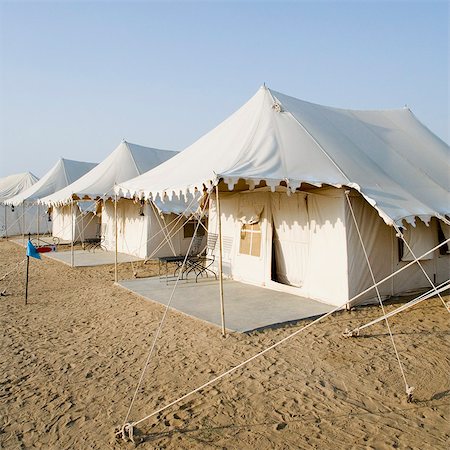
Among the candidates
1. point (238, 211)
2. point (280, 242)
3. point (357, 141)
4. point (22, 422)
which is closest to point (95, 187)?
point (238, 211)

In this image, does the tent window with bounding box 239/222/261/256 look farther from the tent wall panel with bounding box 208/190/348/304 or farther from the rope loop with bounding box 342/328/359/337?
the rope loop with bounding box 342/328/359/337

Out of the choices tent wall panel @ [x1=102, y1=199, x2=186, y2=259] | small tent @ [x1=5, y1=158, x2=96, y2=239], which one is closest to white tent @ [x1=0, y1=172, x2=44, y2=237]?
small tent @ [x1=5, y1=158, x2=96, y2=239]

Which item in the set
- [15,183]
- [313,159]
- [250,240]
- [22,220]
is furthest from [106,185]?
[15,183]

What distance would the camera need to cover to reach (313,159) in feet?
19.8

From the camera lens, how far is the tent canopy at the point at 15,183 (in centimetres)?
2472

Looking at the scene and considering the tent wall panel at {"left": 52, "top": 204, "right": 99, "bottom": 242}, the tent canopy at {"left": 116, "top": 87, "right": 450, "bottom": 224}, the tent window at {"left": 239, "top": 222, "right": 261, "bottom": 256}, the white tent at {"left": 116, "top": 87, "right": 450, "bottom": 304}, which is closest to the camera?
the tent canopy at {"left": 116, "top": 87, "right": 450, "bottom": 224}

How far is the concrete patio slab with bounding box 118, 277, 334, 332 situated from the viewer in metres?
5.33

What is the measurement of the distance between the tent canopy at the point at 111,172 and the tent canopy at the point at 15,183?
12.2 metres

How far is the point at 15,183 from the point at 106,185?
16.3 metres

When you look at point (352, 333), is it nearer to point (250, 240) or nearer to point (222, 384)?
point (222, 384)

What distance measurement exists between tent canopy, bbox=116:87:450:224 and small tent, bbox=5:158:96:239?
40.7 ft

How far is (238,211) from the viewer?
7.98m

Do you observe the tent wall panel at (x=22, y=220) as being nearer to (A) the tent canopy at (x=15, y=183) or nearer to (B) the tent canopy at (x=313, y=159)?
(A) the tent canopy at (x=15, y=183)

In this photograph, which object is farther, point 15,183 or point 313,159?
point 15,183
